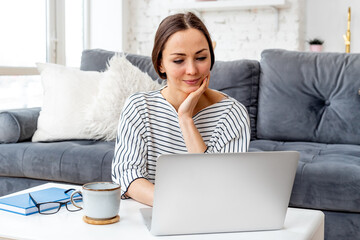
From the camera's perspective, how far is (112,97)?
2410 mm

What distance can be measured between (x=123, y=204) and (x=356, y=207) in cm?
97

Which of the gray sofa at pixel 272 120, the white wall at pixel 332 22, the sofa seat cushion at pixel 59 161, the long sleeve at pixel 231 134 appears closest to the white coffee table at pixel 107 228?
the long sleeve at pixel 231 134

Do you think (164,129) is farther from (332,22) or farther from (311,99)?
(332,22)

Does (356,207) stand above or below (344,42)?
below

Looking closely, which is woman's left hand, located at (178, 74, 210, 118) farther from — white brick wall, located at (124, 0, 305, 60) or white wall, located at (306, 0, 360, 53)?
white wall, located at (306, 0, 360, 53)

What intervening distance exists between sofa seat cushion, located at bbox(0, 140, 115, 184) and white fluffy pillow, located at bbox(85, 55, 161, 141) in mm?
103

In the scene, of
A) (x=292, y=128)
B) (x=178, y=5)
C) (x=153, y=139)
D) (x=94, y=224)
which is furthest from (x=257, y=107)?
(x=178, y=5)

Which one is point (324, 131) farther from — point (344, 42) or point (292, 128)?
point (344, 42)

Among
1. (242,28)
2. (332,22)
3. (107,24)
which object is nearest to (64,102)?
(107,24)

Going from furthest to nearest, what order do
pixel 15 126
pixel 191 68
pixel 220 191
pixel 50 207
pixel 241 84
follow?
1. pixel 241 84
2. pixel 15 126
3. pixel 191 68
4. pixel 50 207
5. pixel 220 191

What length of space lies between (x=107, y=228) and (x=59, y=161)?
4.11 ft

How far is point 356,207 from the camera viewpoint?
171cm

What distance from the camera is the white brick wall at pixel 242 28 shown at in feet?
14.3

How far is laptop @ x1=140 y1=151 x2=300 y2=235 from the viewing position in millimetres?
876
